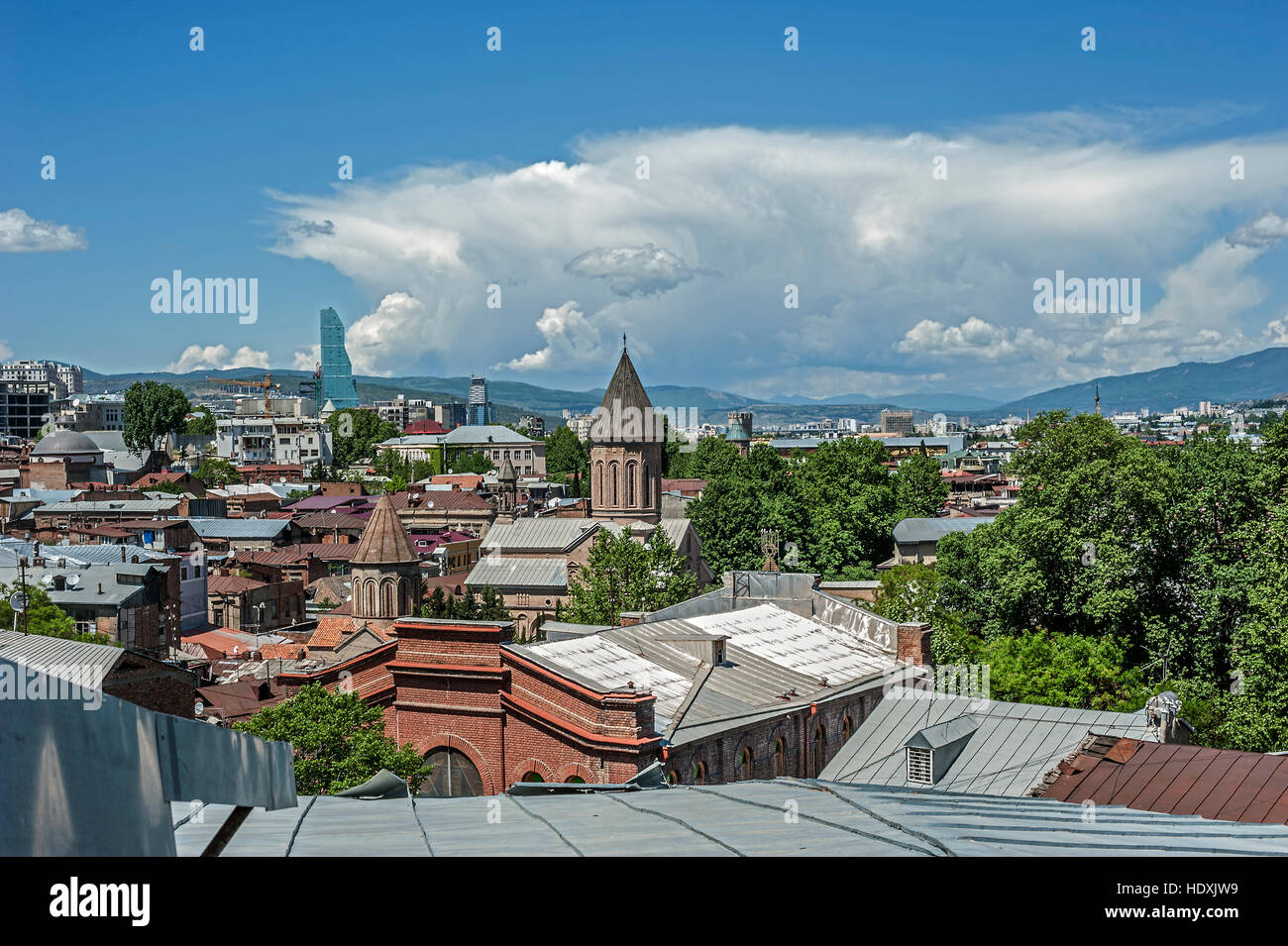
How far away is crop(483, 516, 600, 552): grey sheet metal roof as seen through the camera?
212ft

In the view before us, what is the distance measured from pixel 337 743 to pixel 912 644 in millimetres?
15193

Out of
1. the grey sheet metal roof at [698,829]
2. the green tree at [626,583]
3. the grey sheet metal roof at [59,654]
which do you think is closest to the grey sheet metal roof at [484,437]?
the green tree at [626,583]

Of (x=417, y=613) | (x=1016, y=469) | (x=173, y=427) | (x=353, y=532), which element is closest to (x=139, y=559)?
(x=417, y=613)

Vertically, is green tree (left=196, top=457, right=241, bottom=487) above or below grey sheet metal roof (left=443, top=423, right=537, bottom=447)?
below

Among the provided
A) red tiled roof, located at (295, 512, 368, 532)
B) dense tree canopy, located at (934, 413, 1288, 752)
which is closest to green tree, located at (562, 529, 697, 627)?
dense tree canopy, located at (934, 413, 1288, 752)

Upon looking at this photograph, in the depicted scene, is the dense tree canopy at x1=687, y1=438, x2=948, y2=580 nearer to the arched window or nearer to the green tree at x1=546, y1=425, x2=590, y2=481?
the arched window

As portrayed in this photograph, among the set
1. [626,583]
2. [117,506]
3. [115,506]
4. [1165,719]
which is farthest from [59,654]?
[117,506]

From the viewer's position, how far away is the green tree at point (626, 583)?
43.5 meters

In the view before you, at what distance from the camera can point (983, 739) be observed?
21.8 metres

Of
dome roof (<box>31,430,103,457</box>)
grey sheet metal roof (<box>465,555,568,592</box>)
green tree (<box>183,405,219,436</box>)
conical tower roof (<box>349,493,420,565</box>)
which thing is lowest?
grey sheet metal roof (<box>465,555,568,592</box>)

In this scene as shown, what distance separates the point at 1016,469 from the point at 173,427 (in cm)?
11431

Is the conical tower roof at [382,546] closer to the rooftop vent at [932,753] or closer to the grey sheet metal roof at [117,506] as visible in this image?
the rooftop vent at [932,753]

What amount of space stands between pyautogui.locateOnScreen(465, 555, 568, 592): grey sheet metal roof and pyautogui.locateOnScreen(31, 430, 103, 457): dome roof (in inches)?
2809
